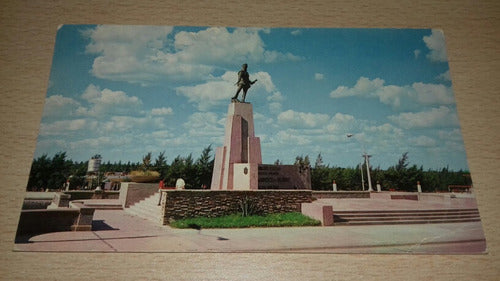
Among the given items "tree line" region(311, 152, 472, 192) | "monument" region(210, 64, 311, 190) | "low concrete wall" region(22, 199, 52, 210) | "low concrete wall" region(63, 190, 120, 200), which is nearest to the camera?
"low concrete wall" region(22, 199, 52, 210)

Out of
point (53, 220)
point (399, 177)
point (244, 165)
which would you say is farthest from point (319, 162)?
point (53, 220)

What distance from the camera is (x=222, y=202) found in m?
5.06

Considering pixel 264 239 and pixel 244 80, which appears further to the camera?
pixel 244 80

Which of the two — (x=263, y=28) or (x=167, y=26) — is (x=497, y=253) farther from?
(x=167, y=26)

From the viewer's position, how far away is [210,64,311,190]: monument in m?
6.37

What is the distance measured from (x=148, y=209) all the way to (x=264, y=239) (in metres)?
2.61

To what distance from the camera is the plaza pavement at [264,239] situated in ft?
12.6

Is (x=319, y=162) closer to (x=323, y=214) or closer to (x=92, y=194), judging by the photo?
(x=323, y=214)

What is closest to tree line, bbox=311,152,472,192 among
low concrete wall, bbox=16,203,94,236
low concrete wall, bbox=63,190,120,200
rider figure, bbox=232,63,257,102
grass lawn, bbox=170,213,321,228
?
grass lawn, bbox=170,213,321,228

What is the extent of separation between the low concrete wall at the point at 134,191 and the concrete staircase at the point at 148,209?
0.31 ft

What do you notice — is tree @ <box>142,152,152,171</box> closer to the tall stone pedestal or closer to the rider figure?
the tall stone pedestal

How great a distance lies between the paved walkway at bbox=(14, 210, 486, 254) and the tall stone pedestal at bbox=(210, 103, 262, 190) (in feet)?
6.72

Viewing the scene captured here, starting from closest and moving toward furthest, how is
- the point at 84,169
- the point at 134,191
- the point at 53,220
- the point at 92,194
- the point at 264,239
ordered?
the point at 53,220 < the point at 264,239 < the point at 84,169 < the point at 92,194 < the point at 134,191

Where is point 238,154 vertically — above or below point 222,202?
above
